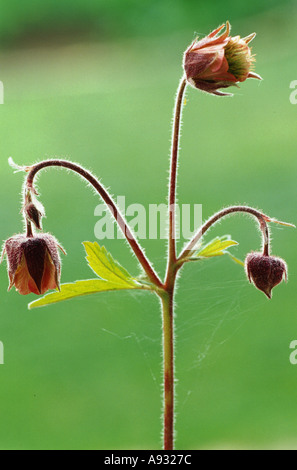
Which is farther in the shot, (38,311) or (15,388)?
(38,311)

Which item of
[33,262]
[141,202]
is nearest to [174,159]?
[33,262]

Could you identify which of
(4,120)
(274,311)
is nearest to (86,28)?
(4,120)

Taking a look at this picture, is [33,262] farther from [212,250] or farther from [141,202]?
[141,202]

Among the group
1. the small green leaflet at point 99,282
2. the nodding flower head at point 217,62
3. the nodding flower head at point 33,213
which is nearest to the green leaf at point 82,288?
A: the small green leaflet at point 99,282

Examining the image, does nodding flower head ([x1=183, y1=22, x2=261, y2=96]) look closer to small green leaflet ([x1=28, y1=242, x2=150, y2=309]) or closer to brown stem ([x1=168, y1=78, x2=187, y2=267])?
brown stem ([x1=168, y1=78, x2=187, y2=267])

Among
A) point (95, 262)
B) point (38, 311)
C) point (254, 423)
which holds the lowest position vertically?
point (254, 423)

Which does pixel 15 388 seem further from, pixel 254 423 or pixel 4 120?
pixel 4 120

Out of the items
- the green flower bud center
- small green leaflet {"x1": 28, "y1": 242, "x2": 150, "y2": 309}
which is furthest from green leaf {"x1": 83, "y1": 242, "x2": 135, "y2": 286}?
the green flower bud center
